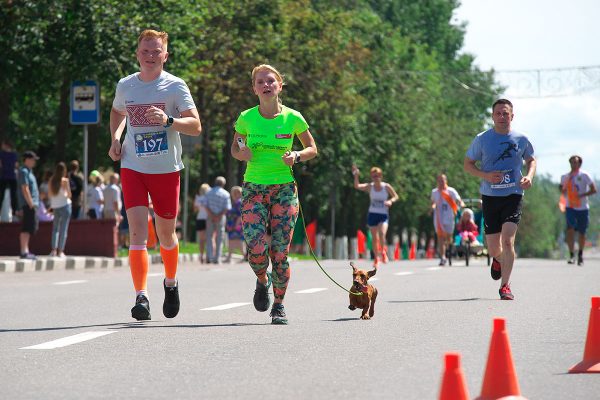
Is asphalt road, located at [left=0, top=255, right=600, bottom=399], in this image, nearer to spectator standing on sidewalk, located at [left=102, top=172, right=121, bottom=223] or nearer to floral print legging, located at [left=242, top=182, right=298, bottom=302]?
floral print legging, located at [left=242, top=182, right=298, bottom=302]

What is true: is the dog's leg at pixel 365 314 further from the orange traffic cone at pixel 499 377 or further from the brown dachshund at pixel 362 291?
the orange traffic cone at pixel 499 377

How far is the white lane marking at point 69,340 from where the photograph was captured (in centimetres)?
951

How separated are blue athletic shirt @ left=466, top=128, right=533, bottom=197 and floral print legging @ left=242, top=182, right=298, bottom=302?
12.6 feet

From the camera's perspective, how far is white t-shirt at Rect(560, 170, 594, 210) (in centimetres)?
2612

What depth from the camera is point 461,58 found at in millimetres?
89562

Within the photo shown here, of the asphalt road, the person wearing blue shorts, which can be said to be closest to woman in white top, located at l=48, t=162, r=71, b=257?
the asphalt road

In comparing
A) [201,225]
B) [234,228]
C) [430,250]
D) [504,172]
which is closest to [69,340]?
[504,172]

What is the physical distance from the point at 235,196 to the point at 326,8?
19.0 metres

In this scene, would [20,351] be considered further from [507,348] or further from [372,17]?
[372,17]

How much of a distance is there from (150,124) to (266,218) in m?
1.18

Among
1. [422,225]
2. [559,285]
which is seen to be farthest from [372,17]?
[559,285]

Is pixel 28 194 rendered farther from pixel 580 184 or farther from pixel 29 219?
pixel 580 184

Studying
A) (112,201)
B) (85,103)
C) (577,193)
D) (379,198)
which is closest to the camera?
(577,193)

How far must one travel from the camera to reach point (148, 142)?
11.2 m
